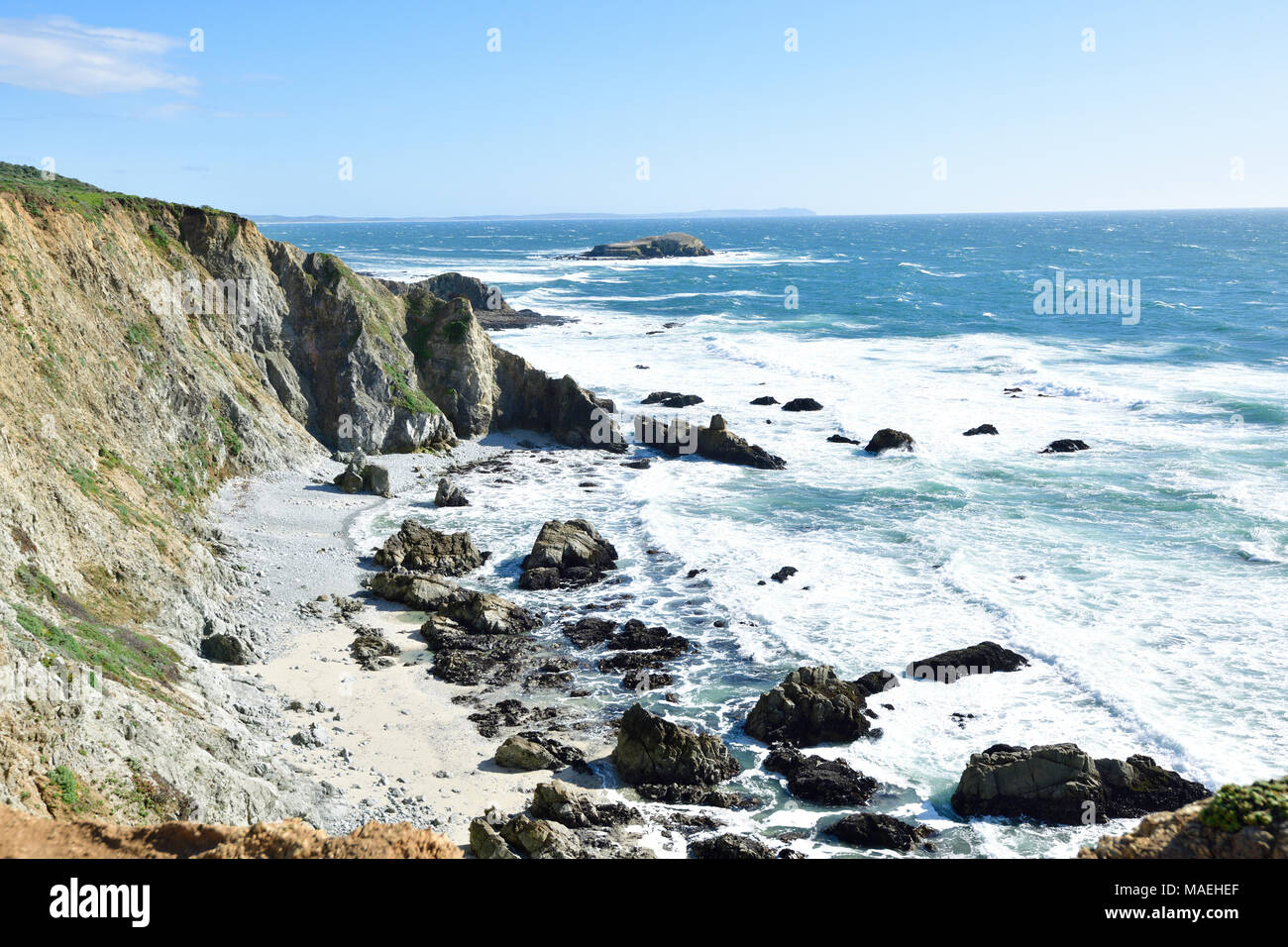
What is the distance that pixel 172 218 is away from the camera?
121ft

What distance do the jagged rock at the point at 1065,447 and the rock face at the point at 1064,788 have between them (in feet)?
88.7

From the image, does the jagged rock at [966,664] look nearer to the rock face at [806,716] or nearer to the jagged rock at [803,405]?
the rock face at [806,716]

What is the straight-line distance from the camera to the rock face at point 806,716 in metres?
19.8

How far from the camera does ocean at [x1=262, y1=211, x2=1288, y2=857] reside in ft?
65.9

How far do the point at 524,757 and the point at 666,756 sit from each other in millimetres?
2917

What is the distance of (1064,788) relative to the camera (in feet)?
56.8

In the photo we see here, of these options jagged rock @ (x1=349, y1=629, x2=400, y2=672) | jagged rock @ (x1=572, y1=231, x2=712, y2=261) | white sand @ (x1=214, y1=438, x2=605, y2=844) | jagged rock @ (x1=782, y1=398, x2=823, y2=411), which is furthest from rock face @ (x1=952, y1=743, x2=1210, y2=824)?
jagged rock @ (x1=572, y1=231, x2=712, y2=261)

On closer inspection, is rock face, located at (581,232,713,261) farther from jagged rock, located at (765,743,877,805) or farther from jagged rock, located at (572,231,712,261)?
jagged rock, located at (765,743,877,805)

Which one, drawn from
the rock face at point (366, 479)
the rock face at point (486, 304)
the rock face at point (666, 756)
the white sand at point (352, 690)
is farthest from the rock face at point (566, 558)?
the rock face at point (486, 304)

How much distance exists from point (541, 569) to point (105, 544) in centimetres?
1221

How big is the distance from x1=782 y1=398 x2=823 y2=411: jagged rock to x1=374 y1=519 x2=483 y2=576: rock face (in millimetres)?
26924

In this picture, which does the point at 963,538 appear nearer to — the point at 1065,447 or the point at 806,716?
the point at 806,716
